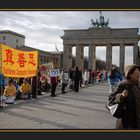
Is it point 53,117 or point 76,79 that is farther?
point 76,79

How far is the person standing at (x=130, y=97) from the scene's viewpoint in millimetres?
6684

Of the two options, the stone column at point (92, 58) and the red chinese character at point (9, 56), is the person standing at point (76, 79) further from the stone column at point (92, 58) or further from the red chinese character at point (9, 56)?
the stone column at point (92, 58)

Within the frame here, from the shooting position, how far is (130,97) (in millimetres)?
6676

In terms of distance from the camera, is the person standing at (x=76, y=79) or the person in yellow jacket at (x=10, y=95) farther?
the person standing at (x=76, y=79)

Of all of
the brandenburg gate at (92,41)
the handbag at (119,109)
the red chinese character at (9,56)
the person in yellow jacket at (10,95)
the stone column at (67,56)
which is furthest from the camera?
the stone column at (67,56)

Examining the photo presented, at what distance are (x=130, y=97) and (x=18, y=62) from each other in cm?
1165

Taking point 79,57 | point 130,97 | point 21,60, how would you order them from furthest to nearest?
point 79,57, point 21,60, point 130,97

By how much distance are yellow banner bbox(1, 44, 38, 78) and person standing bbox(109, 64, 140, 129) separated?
9530 mm

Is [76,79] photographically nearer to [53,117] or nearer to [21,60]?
[21,60]

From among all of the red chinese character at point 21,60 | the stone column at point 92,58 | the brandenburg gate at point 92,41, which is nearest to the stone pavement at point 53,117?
the red chinese character at point 21,60

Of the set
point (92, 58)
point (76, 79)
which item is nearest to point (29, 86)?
point (76, 79)

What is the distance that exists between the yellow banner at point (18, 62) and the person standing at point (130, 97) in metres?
9.53

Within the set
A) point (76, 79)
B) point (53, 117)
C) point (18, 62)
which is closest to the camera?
point (53, 117)
